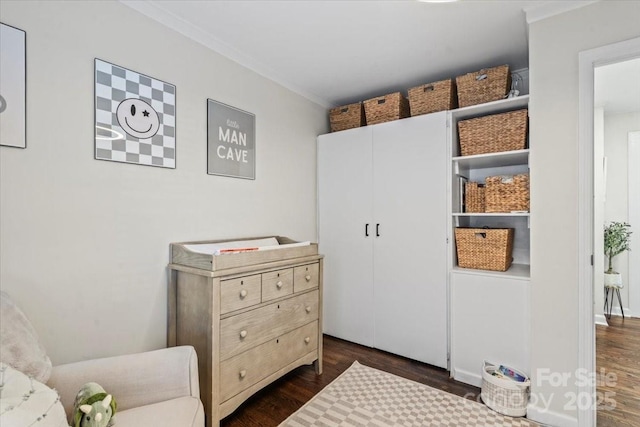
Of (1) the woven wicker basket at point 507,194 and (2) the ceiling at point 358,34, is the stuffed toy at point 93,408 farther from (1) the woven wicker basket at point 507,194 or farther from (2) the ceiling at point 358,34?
(1) the woven wicker basket at point 507,194

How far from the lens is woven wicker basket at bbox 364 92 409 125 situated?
2725 millimetres

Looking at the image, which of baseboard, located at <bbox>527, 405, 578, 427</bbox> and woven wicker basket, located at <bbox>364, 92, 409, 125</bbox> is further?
woven wicker basket, located at <bbox>364, 92, 409, 125</bbox>

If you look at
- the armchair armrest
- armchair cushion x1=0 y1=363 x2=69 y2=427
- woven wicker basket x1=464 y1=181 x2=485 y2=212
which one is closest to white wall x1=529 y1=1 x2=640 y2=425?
woven wicker basket x1=464 y1=181 x2=485 y2=212

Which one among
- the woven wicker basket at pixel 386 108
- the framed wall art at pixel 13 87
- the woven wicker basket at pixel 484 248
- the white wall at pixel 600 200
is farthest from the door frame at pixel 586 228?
the framed wall art at pixel 13 87

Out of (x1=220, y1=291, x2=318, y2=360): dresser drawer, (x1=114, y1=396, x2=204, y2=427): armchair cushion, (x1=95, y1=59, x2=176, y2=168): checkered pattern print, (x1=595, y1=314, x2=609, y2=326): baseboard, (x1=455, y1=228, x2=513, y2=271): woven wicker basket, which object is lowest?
(x1=595, y1=314, x2=609, y2=326): baseboard

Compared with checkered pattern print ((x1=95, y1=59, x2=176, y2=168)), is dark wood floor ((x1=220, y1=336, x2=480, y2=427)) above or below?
below

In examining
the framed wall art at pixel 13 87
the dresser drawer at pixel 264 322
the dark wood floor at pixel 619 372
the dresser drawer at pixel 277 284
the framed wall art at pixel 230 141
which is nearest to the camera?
the framed wall art at pixel 13 87

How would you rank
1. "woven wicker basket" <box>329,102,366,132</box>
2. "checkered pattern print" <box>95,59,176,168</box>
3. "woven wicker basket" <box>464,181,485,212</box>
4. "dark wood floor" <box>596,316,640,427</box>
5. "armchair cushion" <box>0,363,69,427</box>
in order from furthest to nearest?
"woven wicker basket" <box>329,102,366,132</box> < "woven wicker basket" <box>464,181,485,212</box> < "dark wood floor" <box>596,316,640,427</box> < "checkered pattern print" <box>95,59,176,168</box> < "armchair cushion" <box>0,363,69,427</box>

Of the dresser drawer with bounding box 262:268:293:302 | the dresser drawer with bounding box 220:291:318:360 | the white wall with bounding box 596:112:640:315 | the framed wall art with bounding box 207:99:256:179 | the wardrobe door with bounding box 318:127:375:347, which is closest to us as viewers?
the dresser drawer with bounding box 220:291:318:360

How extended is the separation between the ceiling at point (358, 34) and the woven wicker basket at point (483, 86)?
15 centimetres

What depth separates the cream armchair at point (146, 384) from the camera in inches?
47.8

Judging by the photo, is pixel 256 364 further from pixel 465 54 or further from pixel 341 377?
pixel 465 54

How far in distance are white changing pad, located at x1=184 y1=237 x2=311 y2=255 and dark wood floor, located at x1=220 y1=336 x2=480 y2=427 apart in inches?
39.3

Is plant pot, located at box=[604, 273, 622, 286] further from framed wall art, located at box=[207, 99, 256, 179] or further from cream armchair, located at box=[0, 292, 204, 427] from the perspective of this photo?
cream armchair, located at box=[0, 292, 204, 427]
